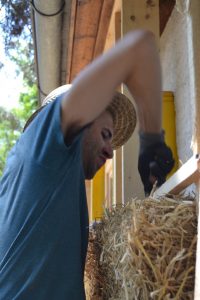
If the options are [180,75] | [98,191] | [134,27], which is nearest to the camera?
[134,27]

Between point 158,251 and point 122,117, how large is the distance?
0.84 m

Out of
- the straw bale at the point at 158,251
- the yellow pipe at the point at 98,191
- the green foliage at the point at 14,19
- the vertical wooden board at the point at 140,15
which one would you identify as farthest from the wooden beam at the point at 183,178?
the yellow pipe at the point at 98,191

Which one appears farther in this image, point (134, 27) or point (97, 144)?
point (134, 27)

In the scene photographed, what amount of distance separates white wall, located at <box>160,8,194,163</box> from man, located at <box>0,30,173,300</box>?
96 cm

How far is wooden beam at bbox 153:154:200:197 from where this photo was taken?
1.43 meters

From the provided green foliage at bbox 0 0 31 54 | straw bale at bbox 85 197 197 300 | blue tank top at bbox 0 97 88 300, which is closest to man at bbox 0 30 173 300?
blue tank top at bbox 0 97 88 300

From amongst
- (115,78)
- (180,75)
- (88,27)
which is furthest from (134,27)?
(115,78)

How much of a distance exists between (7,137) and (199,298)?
12.4 meters

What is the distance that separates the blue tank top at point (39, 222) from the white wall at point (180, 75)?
1051 mm

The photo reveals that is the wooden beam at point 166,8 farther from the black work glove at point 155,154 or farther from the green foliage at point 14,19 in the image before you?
the black work glove at point 155,154

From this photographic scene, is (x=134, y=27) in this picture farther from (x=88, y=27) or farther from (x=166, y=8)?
(x=88, y=27)

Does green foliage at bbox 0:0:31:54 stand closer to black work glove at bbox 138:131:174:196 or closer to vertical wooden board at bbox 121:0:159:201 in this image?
vertical wooden board at bbox 121:0:159:201

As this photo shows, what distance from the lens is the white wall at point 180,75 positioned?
9.01 feet

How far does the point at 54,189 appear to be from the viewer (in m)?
1.68
